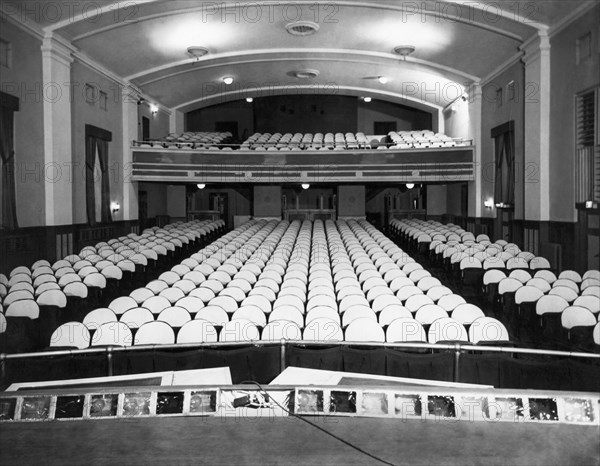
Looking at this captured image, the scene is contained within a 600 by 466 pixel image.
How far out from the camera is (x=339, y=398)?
254 centimetres

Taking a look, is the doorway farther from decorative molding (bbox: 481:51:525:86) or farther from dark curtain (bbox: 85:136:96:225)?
dark curtain (bbox: 85:136:96:225)

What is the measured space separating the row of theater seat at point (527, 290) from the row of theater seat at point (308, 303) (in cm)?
123

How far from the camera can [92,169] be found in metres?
15.5

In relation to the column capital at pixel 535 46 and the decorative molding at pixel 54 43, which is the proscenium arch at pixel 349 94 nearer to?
the decorative molding at pixel 54 43

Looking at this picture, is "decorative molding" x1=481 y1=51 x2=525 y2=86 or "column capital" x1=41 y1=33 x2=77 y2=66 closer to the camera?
"column capital" x1=41 y1=33 x2=77 y2=66

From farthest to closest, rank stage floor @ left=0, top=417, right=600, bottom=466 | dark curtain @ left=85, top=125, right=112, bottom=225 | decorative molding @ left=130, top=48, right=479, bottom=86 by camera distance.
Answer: decorative molding @ left=130, top=48, right=479, bottom=86, dark curtain @ left=85, top=125, right=112, bottom=225, stage floor @ left=0, top=417, right=600, bottom=466

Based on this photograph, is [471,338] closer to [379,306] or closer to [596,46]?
[379,306]

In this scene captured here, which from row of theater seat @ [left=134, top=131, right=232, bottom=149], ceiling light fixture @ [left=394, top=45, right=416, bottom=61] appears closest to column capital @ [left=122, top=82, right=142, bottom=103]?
row of theater seat @ [left=134, top=131, right=232, bottom=149]

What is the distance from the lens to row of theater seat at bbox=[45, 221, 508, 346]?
566cm

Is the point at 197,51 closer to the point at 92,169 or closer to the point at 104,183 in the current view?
the point at 92,169

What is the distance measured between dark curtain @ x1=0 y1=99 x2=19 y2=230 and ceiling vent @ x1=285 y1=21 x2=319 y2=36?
322 inches

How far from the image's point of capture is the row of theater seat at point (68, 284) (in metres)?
6.70

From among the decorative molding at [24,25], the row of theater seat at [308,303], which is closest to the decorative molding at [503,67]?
the row of theater seat at [308,303]

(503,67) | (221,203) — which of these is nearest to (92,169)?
(221,203)
